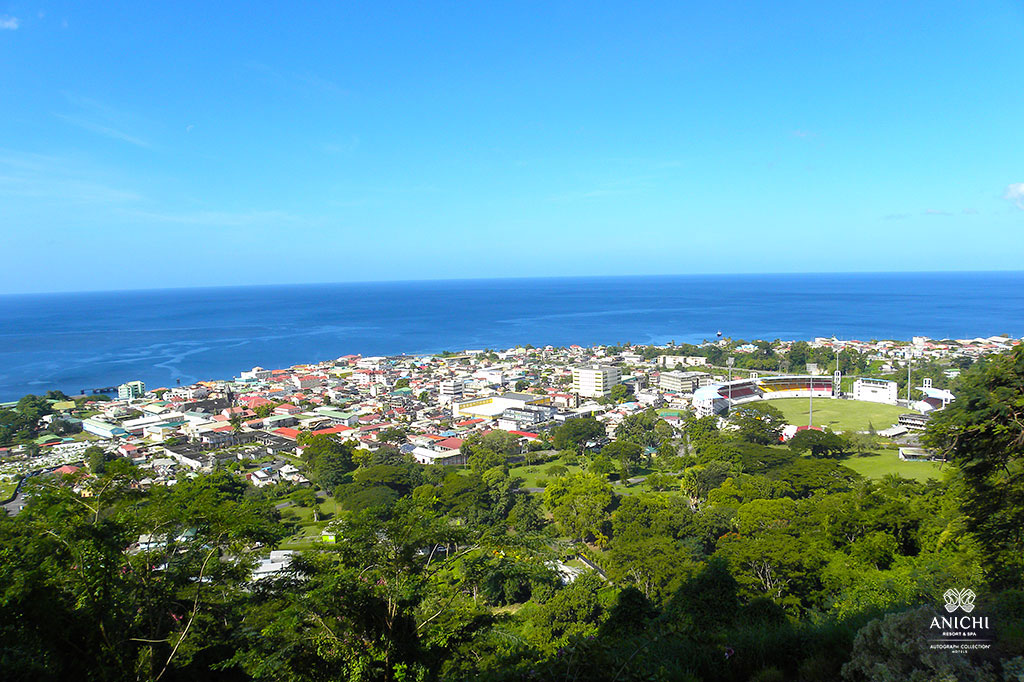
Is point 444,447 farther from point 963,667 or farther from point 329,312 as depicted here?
point 329,312

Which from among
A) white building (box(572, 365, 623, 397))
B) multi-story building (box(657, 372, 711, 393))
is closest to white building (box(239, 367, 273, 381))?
white building (box(572, 365, 623, 397))

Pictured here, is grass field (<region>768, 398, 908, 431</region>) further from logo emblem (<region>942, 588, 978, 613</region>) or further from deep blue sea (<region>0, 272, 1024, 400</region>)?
deep blue sea (<region>0, 272, 1024, 400</region>)

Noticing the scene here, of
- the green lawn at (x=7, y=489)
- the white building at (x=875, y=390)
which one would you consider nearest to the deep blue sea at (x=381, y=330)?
the green lawn at (x=7, y=489)

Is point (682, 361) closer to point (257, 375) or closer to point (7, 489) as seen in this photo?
point (257, 375)

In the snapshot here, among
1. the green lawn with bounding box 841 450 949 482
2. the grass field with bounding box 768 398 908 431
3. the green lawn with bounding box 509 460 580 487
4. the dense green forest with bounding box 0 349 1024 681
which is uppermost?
the dense green forest with bounding box 0 349 1024 681

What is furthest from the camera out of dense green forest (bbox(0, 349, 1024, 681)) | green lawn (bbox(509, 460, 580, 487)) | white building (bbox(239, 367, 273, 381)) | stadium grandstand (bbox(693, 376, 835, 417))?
white building (bbox(239, 367, 273, 381))

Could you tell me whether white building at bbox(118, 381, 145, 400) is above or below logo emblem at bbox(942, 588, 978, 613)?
below

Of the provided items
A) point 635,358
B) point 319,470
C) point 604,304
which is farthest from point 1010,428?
point 604,304
